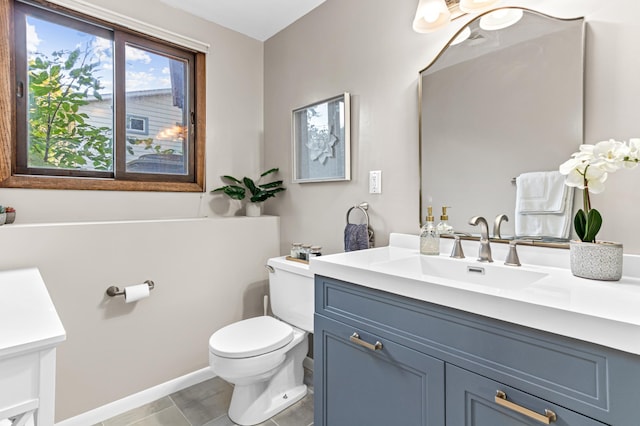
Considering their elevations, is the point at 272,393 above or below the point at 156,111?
below

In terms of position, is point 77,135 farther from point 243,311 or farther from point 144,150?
point 243,311

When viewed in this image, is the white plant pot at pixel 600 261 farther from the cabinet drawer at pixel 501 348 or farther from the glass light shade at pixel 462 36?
the glass light shade at pixel 462 36

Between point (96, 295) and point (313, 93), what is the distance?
1641mm

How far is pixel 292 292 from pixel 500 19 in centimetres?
157

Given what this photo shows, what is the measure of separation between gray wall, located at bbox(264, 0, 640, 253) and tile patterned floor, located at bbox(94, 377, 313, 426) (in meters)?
0.90

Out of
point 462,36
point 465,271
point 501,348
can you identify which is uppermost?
point 462,36

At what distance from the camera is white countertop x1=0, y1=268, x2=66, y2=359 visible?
75cm

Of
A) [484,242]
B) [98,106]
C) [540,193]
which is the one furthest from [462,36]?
[98,106]

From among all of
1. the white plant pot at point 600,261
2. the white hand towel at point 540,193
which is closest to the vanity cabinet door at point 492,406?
the white plant pot at point 600,261

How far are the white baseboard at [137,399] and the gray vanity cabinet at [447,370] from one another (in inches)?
41.5

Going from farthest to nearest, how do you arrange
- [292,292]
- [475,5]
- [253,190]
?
[253,190] < [292,292] < [475,5]

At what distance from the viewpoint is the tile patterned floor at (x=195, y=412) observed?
64.9 inches

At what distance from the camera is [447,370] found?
2.96 ft

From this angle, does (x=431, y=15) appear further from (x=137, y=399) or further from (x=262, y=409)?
(x=137, y=399)
